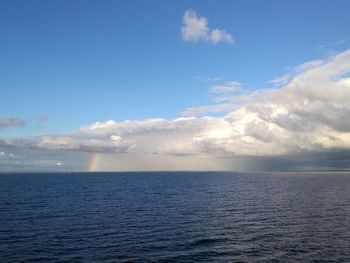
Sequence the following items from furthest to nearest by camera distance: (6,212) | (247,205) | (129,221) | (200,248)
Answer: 1. (247,205)
2. (6,212)
3. (129,221)
4. (200,248)

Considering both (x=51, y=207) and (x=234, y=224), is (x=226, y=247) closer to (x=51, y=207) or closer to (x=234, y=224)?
(x=234, y=224)

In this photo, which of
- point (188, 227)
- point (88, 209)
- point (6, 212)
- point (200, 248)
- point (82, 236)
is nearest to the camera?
point (200, 248)

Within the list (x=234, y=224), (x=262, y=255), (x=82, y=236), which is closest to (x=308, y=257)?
(x=262, y=255)

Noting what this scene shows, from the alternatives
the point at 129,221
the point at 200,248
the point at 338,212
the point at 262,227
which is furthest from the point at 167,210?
the point at 338,212

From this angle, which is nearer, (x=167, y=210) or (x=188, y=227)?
(x=188, y=227)

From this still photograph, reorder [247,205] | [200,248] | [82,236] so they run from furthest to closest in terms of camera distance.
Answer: [247,205] < [82,236] < [200,248]

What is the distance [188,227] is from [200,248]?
16.0 metres

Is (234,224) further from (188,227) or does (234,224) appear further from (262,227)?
(188,227)

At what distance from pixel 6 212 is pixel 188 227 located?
52566mm

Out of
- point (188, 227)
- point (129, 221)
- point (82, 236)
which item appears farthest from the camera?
point (129, 221)

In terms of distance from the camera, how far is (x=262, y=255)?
5209 centimetres

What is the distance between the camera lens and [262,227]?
7206 cm

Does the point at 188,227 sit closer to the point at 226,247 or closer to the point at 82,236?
the point at 226,247

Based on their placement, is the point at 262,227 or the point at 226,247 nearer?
the point at 226,247
